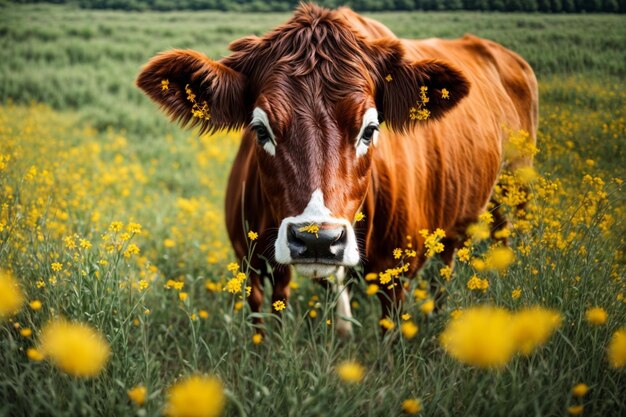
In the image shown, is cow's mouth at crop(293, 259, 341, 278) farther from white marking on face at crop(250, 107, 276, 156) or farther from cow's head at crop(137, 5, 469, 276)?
white marking on face at crop(250, 107, 276, 156)

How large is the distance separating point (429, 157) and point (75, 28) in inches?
304

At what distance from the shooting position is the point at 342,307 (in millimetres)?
3750

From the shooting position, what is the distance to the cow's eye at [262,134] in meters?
2.49

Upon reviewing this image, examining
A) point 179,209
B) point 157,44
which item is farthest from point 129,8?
point 179,209

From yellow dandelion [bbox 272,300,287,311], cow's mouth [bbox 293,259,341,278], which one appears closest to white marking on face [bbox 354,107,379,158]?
cow's mouth [bbox 293,259,341,278]

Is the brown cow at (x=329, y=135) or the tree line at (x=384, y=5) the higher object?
the tree line at (x=384, y=5)

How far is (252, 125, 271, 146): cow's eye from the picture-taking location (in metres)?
2.49

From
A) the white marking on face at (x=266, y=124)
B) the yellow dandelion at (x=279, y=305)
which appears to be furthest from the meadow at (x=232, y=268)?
the white marking on face at (x=266, y=124)

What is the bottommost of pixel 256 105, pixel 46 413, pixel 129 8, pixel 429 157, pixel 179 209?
pixel 179 209

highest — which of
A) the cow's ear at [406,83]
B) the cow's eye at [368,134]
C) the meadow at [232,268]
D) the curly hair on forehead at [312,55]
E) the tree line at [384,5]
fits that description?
the tree line at [384,5]

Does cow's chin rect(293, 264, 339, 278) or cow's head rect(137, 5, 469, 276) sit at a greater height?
cow's head rect(137, 5, 469, 276)

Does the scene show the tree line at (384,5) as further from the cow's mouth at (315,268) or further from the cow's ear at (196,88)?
the cow's mouth at (315,268)

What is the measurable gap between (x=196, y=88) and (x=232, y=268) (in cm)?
116

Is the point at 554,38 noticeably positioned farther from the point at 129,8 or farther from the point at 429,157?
the point at 129,8
